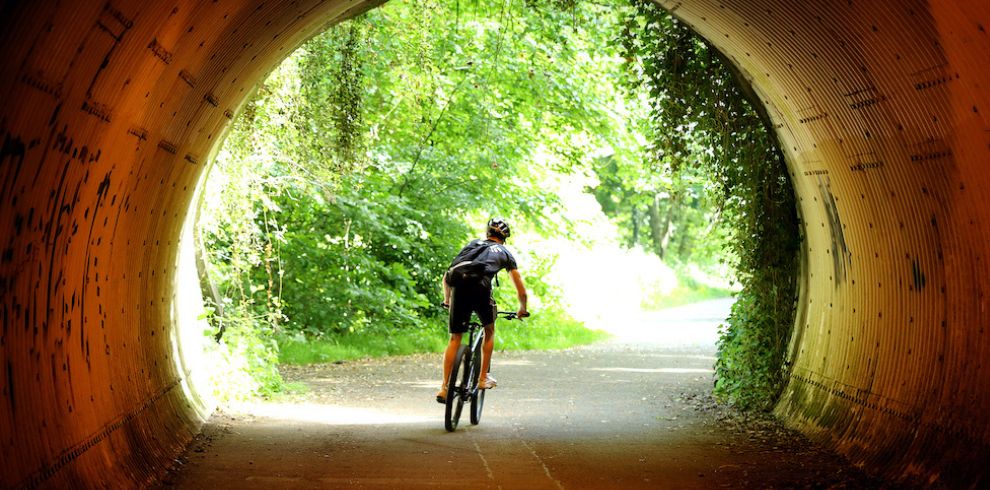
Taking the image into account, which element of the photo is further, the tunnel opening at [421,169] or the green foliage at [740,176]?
the tunnel opening at [421,169]

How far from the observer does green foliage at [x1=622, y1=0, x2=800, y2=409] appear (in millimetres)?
10812

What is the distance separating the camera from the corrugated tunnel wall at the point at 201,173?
500cm

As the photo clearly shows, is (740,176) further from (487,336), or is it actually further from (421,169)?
(421,169)

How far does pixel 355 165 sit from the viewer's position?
14.2m

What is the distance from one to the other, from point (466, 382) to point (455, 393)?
0.15 meters

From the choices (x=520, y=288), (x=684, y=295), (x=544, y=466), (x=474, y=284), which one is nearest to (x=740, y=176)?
(x=520, y=288)

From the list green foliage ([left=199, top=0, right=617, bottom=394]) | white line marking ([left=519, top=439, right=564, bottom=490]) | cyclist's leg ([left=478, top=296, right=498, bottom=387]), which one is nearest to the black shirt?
cyclist's leg ([left=478, top=296, right=498, bottom=387])

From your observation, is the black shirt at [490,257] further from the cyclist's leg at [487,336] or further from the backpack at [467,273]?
the cyclist's leg at [487,336]

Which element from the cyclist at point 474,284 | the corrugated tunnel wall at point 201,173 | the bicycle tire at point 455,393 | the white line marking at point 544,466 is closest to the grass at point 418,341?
the cyclist at point 474,284

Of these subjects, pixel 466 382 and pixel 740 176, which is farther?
pixel 740 176

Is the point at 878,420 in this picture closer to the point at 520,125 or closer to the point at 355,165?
the point at 355,165

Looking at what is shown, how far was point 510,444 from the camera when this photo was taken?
30.2 ft

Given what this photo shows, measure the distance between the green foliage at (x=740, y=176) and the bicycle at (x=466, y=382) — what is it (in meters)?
2.37

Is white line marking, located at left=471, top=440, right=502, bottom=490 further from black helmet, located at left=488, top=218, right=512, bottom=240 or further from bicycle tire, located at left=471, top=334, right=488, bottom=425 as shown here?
black helmet, located at left=488, top=218, right=512, bottom=240
